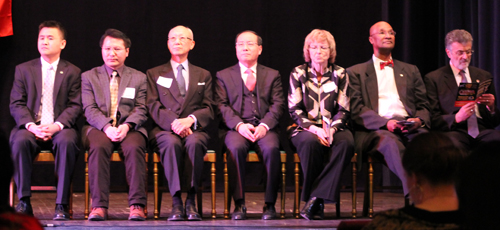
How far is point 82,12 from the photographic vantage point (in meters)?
5.71

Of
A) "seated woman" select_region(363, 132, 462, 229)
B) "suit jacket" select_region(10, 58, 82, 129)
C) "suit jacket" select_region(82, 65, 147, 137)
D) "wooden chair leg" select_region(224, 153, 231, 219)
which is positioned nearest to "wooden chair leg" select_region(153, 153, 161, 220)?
"suit jacket" select_region(82, 65, 147, 137)

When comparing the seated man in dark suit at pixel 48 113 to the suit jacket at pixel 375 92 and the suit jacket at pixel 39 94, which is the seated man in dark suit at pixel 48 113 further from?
the suit jacket at pixel 375 92

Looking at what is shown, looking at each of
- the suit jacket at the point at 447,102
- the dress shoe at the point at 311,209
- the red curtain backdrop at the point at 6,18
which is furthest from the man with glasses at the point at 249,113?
the red curtain backdrop at the point at 6,18

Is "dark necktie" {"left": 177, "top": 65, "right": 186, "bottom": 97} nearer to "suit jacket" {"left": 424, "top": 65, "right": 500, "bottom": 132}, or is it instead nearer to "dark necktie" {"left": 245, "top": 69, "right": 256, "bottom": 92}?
"dark necktie" {"left": 245, "top": 69, "right": 256, "bottom": 92}

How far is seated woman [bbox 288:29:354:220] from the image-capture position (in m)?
3.91

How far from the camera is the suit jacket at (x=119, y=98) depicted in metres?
4.10

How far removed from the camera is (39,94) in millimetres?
4164

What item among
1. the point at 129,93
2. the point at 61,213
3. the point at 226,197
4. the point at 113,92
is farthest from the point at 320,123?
the point at 61,213

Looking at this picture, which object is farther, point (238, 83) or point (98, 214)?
point (238, 83)

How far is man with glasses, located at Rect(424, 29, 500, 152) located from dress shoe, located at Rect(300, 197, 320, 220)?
1.16 meters

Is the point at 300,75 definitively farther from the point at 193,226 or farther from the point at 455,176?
the point at 455,176

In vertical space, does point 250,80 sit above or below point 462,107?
above

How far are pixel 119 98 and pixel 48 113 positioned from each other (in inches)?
20.3

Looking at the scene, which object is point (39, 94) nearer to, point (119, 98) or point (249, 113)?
point (119, 98)
